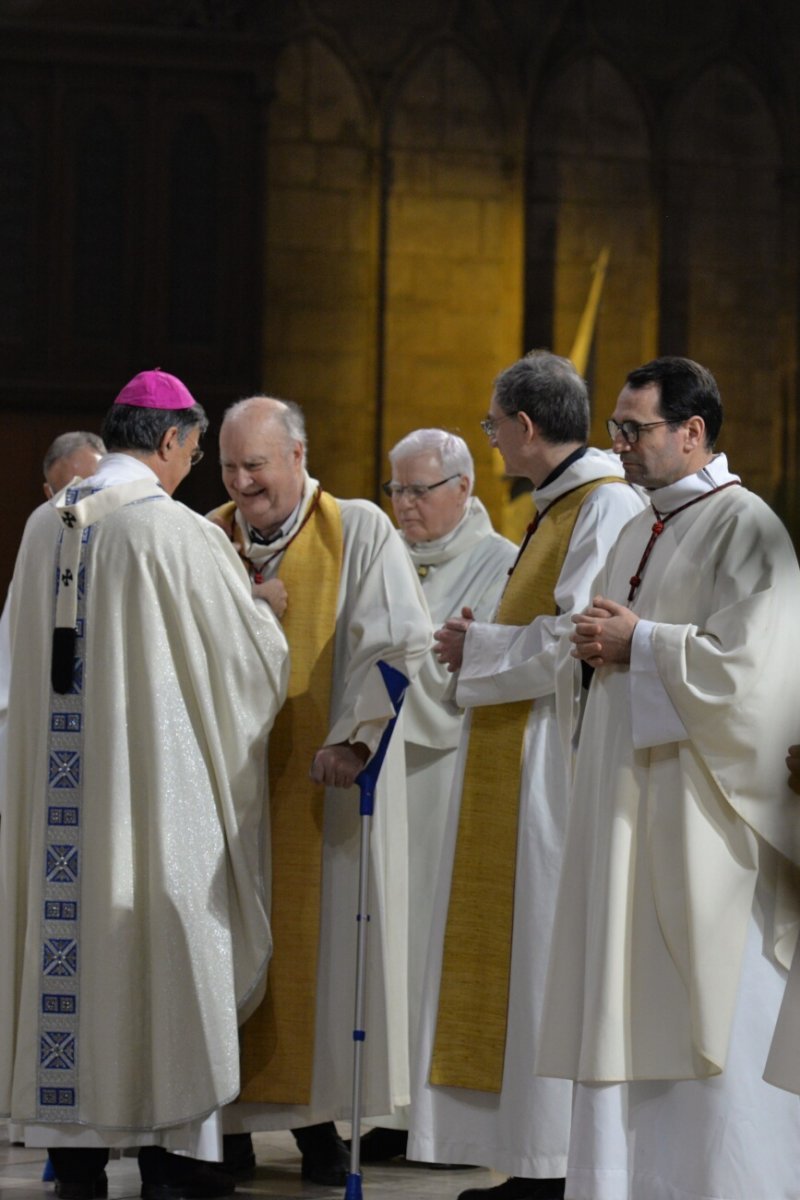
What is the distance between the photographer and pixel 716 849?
3842mm

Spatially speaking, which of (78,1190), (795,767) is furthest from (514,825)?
(795,767)

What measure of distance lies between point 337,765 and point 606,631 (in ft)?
3.52

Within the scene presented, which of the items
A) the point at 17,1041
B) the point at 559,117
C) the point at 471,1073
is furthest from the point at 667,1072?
the point at 559,117

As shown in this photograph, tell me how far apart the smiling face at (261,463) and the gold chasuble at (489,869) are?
0.75 meters

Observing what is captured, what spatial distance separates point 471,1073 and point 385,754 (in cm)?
86

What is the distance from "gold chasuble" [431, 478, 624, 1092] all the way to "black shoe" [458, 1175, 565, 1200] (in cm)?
26

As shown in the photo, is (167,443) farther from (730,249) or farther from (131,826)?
(730,249)

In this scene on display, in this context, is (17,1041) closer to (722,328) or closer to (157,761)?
(157,761)

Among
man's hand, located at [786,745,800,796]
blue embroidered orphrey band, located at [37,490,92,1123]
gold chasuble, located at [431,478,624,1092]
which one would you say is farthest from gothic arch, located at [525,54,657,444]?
man's hand, located at [786,745,800,796]

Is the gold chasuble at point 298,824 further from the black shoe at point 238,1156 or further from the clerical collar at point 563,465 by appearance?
the clerical collar at point 563,465

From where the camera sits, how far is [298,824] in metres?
5.05

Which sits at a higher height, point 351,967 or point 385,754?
point 385,754

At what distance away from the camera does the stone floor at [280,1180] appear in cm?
474

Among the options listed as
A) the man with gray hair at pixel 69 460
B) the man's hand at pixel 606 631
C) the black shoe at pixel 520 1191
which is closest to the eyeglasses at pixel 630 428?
the man's hand at pixel 606 631
